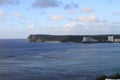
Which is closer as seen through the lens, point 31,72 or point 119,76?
point 119,76

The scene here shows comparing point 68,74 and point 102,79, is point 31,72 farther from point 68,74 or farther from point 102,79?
point 102,79

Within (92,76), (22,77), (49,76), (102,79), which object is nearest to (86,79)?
(92,76)

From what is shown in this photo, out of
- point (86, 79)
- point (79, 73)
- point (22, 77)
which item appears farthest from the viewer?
point (79, 73)

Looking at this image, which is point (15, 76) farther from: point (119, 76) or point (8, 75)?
point (119, 76)

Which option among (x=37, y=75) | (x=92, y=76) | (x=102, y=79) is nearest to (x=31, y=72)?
(x=37, y=75)

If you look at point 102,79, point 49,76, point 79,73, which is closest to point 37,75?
point 49,76

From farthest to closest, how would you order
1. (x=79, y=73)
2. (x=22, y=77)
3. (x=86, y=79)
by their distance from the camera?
(x=79, y=73)
(x=22, y=77)
(x=86, y=79)

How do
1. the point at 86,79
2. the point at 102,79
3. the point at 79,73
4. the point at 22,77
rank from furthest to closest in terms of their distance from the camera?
the point at 79,73 < the point at 22,77 < the point at 86,79 < the point at 102,79

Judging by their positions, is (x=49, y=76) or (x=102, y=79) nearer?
(x=102, y=79)

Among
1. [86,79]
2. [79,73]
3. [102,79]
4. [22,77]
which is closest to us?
[102,79]
